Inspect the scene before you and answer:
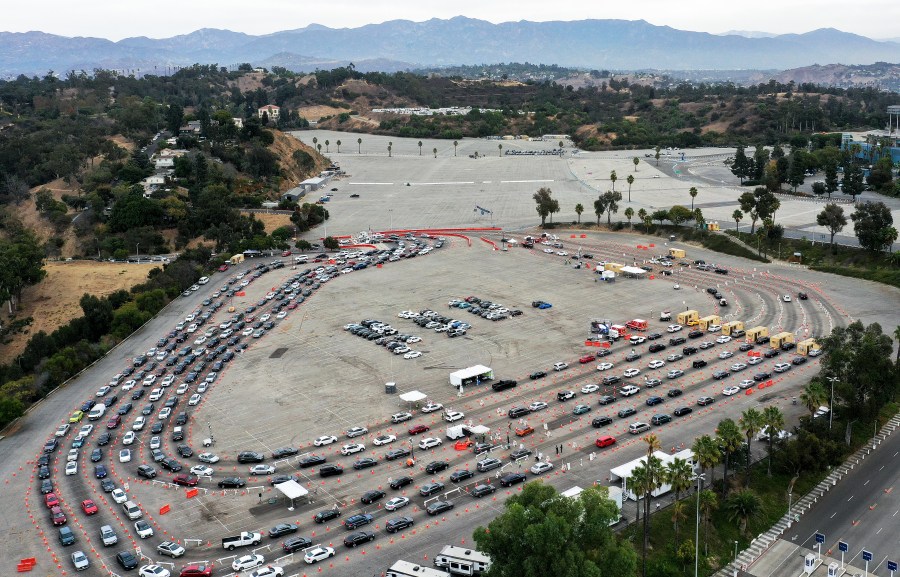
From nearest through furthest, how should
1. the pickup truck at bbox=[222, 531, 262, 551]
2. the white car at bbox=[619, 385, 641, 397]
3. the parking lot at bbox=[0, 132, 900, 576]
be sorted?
the pickup truck at bbox=[222, 531, 262, 551] → the parking lot at bbox=[0, 132, 900, 576] → the white car at bbox=[619, 385, 641, 397]

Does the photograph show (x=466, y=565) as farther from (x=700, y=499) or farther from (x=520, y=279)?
(x=520, y=279)

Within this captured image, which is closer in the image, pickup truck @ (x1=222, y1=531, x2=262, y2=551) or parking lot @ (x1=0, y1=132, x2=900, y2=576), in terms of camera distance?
pickup truck @ (x1=222, y1=531, x2=262, y2=551)

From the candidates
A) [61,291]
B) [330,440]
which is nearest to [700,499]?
[330,440]

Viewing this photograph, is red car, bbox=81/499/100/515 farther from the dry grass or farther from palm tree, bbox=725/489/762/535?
the dry grass

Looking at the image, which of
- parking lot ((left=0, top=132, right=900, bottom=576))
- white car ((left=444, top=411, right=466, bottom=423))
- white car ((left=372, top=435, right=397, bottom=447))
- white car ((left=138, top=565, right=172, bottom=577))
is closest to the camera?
→ white car ((left=138, top=565, right=172, bottom=577))

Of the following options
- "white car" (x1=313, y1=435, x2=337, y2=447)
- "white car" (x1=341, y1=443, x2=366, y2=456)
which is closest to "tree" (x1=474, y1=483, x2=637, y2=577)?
"white car" (x1=341, y1=443, x2=366, y2=456)
